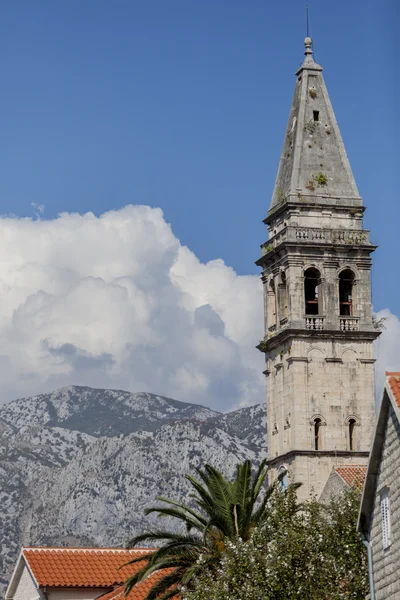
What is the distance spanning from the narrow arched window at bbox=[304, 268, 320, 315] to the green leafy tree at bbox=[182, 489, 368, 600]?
112 ft

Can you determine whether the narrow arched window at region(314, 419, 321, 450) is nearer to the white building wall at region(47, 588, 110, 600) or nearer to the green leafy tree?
the white building wall at region(47, 588, 110, 600)

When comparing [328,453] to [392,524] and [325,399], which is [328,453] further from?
[392,524]

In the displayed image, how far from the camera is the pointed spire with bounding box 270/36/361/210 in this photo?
252 ft

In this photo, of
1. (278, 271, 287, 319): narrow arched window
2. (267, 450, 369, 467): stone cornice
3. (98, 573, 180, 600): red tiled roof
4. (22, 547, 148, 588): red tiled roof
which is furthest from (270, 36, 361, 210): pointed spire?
(98, 573, 180, 600): red tiled roof

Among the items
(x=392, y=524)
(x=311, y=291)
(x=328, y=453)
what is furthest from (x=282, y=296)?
(x=392, y=524)

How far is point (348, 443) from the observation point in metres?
73.2

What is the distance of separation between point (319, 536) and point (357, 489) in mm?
6461

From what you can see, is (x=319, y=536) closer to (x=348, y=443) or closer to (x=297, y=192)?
(x=348, y=443)

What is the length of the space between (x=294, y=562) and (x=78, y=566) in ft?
70.0

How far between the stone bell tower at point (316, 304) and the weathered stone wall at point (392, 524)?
123 ft

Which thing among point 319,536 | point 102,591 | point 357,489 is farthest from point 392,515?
point 102,591

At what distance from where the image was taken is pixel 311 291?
76688 millimetres

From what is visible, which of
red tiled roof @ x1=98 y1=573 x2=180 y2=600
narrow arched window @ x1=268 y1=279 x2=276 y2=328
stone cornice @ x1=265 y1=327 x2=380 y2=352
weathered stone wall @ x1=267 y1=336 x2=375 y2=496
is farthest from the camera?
narrow arched window @ x1=268 y1=279 x2=276 y2=328

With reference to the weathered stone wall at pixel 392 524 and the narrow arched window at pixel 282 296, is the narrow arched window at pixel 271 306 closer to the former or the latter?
the narrow arched window at pixel 282 296
